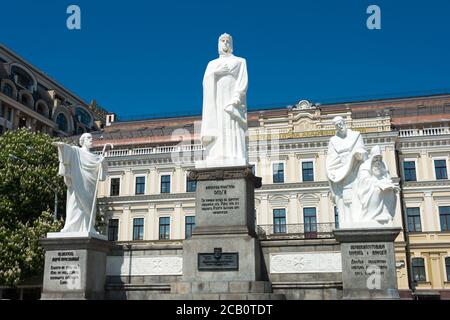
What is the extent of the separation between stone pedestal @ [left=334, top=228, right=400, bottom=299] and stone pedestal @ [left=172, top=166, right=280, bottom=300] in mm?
1773

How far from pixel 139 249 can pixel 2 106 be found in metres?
47.9

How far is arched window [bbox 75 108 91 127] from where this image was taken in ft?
229

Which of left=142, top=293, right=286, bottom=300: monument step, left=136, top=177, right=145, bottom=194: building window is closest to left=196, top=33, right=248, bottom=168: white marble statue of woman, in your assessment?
left=142, top=293, right=286, bottom=300: monument step

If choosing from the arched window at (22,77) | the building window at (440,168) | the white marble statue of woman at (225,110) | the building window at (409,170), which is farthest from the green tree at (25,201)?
the building window at (440,168)

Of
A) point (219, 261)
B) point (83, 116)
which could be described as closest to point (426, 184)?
point (219, 261)

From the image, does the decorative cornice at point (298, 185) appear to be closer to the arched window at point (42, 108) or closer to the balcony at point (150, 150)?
the balcony at point (150, 150)

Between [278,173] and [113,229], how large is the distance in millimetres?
17193

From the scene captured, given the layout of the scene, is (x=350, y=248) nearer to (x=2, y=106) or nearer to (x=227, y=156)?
(x=227, y=156)

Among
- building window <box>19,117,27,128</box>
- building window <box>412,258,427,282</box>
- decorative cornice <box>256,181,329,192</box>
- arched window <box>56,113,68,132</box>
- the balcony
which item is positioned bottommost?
building window <box>412,258,427,282</box>

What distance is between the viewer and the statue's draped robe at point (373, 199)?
11.9 m

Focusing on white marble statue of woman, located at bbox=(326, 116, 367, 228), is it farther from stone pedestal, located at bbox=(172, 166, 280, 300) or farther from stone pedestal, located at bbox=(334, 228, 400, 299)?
stone pedestal, located at bbox=(172, 166, 280, 300)

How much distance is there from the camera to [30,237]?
3005 cm

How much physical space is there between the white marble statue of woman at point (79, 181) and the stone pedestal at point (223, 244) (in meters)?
2.71
